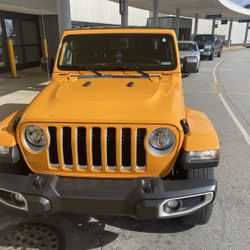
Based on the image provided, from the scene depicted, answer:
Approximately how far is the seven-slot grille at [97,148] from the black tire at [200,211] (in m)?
0.45

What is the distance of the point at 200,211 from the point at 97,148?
1197 mm

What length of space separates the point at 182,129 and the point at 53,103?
1221 mm

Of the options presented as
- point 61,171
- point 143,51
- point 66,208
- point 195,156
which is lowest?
point 66,208

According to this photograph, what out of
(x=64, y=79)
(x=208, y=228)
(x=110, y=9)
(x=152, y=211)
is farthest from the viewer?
(x=110, y=9)

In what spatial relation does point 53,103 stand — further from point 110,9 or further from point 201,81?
point 110,9

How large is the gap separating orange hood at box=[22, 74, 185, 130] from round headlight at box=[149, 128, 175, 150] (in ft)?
0.28

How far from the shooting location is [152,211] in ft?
7.66

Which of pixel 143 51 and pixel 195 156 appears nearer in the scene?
pixel 195 156

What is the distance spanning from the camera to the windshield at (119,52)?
151 inches

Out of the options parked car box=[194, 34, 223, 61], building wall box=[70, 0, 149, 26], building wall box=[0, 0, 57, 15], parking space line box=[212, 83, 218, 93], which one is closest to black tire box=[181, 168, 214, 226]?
parking space line box=[212, 83, 218, 93]

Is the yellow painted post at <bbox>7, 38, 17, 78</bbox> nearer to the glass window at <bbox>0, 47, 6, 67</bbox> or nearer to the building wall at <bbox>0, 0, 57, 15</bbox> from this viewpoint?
the glass window at <bbox>0, 47, 6, 67</bbox>

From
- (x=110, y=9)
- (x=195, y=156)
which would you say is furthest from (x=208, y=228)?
(x=110, y=9)

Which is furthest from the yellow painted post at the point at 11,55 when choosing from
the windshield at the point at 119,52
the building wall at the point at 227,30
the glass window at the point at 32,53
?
the building wall at the point at 227,30

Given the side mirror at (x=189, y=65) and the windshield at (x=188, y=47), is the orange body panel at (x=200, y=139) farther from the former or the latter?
the windshield at (x=188, y=47)
